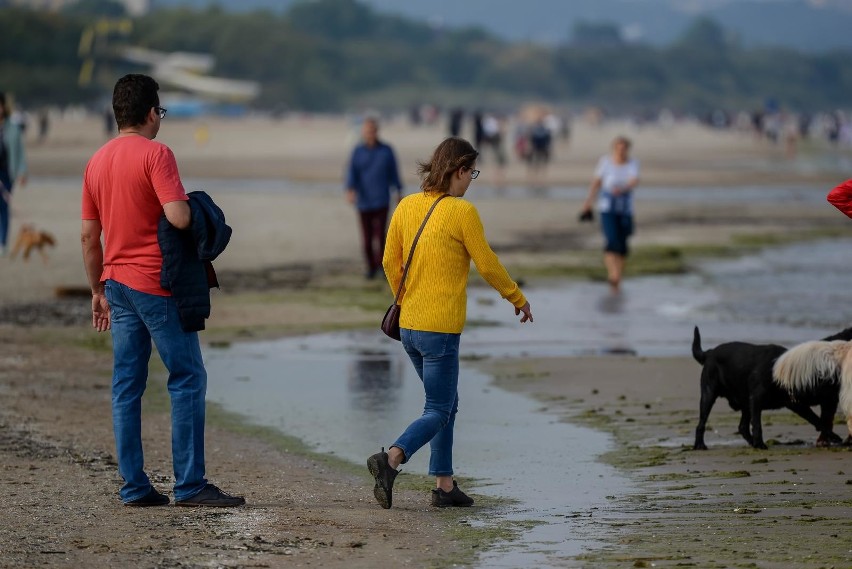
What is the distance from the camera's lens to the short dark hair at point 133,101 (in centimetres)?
666

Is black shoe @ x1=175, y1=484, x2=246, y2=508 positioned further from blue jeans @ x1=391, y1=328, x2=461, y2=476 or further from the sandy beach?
blue jeans @ x1=391, y1=328, x2=461, y2=476

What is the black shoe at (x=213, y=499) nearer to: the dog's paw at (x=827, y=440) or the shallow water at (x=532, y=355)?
the shallow water at (x=532, y=355)

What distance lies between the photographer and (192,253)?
262 inches

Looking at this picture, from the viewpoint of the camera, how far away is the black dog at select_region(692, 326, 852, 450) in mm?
8250

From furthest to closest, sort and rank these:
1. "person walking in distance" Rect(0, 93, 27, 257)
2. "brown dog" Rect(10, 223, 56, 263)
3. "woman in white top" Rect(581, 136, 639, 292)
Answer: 1. "brown dog" Rect(10, 223, 56, 263)
2. "person walking in distance" Rect(0, 93, 27, 257)
3. "woman in white top" Rect(581, 136, 639, 292)

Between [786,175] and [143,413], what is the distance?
39.9 metres

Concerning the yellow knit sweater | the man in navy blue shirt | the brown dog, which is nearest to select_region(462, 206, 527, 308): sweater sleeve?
the yellow knit sweater

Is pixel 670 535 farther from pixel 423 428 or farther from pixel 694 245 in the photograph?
pixel 694 245

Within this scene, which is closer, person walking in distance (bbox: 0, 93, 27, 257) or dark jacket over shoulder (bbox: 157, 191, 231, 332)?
dark jacket over shoulder (bbox: 157, 191, 231, 332)

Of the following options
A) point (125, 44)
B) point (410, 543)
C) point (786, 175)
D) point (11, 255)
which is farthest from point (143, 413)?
point (125, 44)

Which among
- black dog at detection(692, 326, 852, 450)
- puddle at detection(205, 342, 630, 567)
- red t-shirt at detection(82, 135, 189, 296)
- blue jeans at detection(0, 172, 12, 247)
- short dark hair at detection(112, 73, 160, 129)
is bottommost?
puddle at detection(205, 342, 630, 567)

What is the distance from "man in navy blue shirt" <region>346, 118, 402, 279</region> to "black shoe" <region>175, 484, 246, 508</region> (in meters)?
9.64

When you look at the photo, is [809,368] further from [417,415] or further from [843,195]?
[417,415]

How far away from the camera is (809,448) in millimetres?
8266
